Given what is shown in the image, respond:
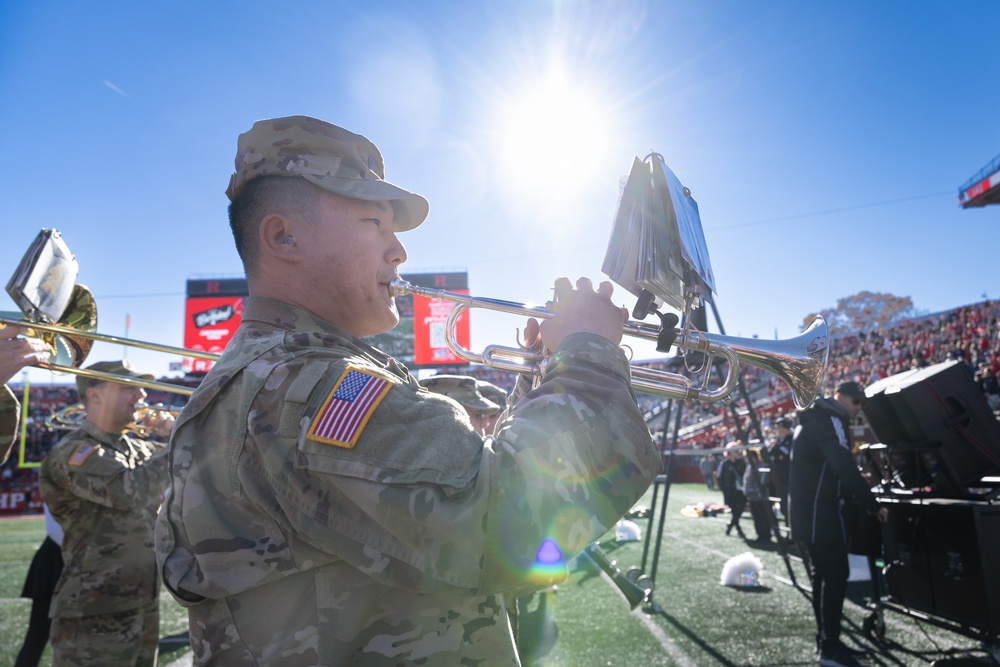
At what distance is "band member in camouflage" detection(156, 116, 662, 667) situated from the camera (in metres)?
1.01

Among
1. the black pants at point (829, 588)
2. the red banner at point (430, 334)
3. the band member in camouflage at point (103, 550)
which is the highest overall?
the red banner at point (430, 334)

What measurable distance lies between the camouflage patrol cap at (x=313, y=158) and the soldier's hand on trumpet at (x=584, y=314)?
46 centimetres

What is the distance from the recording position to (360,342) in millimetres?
1370

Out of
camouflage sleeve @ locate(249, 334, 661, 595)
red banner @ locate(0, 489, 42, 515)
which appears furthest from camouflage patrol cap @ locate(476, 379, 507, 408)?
red banner @ locate(0, 489, 42, 515)

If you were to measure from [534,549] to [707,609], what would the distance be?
242 inches

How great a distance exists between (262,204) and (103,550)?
3384mm

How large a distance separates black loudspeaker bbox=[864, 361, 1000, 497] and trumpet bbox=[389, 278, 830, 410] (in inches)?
105

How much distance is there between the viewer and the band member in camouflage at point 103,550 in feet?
11.3

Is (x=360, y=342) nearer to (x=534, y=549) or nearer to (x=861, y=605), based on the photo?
(x=534, y=549)

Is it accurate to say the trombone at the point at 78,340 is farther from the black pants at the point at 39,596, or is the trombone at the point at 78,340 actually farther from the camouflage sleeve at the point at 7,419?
the black pants at the point at 39,596

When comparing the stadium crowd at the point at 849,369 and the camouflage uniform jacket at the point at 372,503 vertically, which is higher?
the stadium crowd at the point at 849,369

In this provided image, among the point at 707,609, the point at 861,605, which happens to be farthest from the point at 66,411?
the point at 861,605

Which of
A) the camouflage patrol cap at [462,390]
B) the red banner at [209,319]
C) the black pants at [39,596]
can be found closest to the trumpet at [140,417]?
the black pants at [39,596]

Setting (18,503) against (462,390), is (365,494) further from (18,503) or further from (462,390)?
(18,503)
